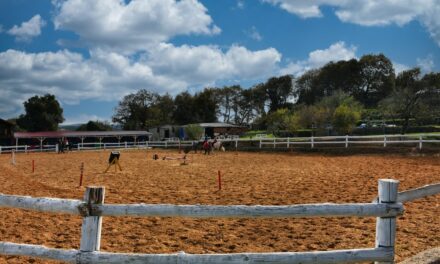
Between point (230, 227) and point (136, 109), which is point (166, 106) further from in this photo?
point (230, 227)

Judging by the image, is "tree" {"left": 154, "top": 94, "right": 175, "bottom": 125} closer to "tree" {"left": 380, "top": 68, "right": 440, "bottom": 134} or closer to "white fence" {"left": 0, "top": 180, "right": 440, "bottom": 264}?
"tree" {"left": 380, "top": 68, "right": 440, "bottom": 134}

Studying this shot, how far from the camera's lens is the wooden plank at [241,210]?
3926 mm

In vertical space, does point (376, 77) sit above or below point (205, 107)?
above

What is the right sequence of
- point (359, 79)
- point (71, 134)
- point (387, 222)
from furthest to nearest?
point (359, 79), point (71, 134), point (387, 222)

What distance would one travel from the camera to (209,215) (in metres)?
3.92

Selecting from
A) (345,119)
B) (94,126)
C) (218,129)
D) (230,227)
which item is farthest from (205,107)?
(230,227)

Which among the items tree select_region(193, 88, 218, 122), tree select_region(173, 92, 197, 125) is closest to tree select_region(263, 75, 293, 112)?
tree select_region(193, 88, 218, 122)

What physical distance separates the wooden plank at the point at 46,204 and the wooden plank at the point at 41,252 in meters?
0.36

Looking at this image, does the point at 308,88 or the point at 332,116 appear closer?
the point at 332,116

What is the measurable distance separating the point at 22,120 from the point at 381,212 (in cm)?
9391

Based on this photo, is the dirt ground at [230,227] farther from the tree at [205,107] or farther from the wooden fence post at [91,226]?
the tree at [205,107]

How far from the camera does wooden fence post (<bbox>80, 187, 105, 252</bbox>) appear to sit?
385 cm

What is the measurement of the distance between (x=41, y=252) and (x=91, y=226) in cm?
63

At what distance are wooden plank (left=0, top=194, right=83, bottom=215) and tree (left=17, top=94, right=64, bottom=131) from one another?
283 ft
